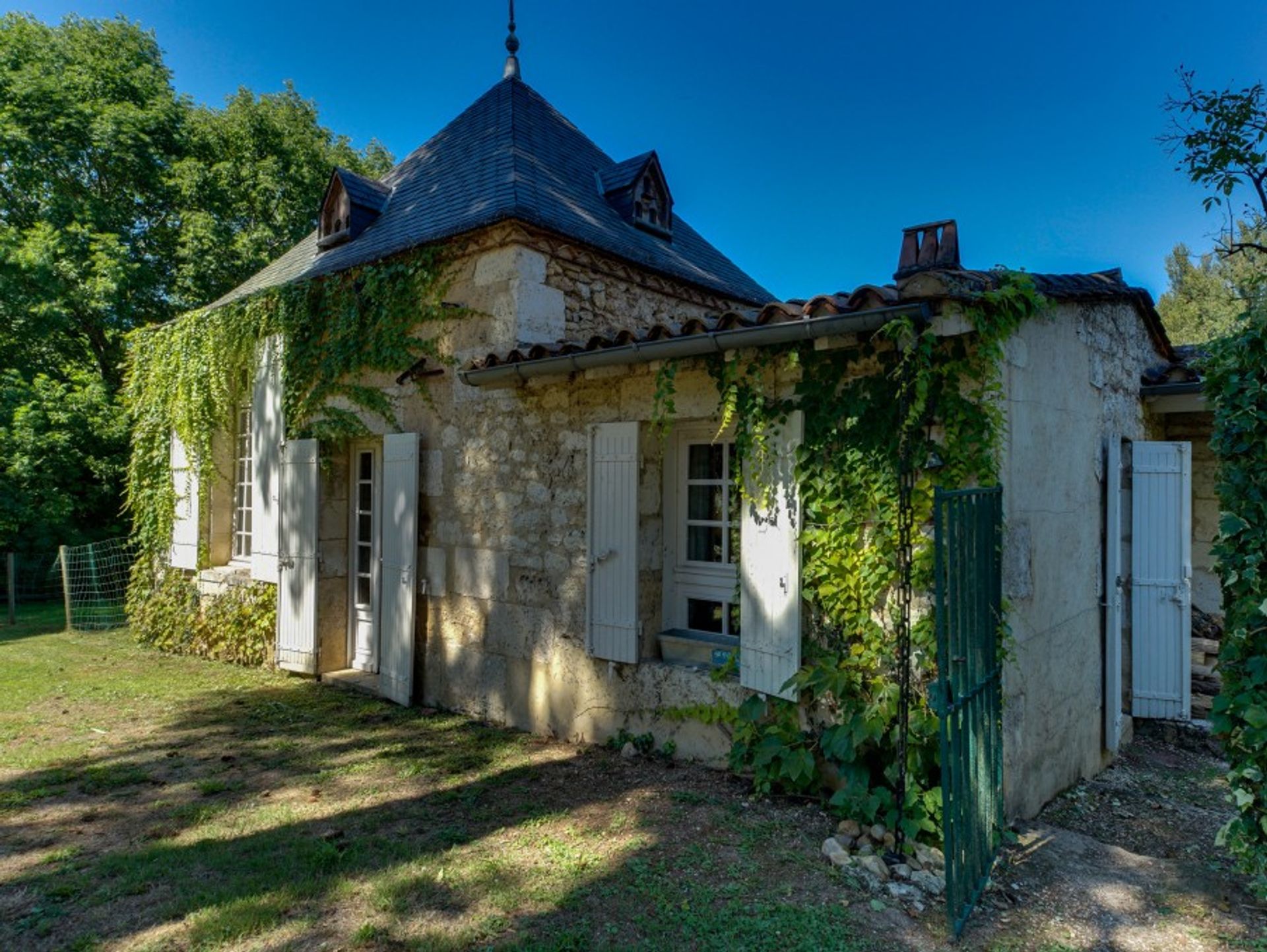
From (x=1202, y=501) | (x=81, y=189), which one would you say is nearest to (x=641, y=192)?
(x=1202, y=501)

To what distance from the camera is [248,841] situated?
3.44 metres

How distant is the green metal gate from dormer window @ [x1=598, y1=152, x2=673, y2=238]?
5.25 meters

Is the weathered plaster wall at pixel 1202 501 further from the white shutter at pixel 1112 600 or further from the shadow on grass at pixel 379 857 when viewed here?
the shadow on grass at pixel 379 857

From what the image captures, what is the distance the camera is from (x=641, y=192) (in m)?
7.56

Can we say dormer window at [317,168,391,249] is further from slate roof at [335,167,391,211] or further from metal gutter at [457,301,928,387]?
metal gutter at [457,301,928,387]

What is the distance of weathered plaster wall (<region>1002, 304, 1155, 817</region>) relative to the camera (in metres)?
3.62

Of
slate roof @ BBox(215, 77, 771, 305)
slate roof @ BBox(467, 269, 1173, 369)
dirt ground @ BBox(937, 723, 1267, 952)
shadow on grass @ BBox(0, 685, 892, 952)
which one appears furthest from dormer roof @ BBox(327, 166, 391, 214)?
dirt ground @ BBox(937, 723, 1267, 952)

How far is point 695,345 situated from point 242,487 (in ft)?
21.7

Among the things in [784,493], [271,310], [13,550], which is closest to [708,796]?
[784,493]

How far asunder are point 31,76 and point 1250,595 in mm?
18589

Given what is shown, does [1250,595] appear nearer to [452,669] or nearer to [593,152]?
[452,669]

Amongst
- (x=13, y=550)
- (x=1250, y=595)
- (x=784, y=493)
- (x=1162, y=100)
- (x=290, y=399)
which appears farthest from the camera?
(x=13, y=550)

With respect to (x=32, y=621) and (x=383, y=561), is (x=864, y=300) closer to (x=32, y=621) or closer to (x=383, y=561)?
(x=383, y=561)

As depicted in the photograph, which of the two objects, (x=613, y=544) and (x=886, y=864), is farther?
(x=613, y=544)
